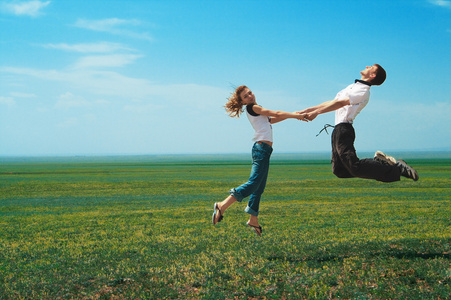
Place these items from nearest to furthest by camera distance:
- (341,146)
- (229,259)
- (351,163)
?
(351,163) < (341,146) < (229,259)

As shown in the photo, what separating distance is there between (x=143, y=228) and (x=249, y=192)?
832cm

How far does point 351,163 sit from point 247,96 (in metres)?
2.08

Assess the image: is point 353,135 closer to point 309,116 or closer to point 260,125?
point 309,116

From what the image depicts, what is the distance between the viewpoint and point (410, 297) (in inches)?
250

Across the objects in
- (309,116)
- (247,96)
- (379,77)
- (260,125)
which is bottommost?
(260,125)

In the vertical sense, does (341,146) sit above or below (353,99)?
below

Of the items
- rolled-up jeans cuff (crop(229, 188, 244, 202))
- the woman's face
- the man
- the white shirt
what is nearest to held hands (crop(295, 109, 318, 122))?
the man

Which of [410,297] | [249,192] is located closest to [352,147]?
[249,192]

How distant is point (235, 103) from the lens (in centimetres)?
778

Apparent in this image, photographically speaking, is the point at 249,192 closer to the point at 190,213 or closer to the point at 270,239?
the point at 270,239

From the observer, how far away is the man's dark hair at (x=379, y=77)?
7480mm

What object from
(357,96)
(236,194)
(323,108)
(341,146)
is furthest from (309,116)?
(236,194)

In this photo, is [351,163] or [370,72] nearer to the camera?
[351,163]

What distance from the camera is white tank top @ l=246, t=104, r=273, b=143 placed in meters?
7.49
